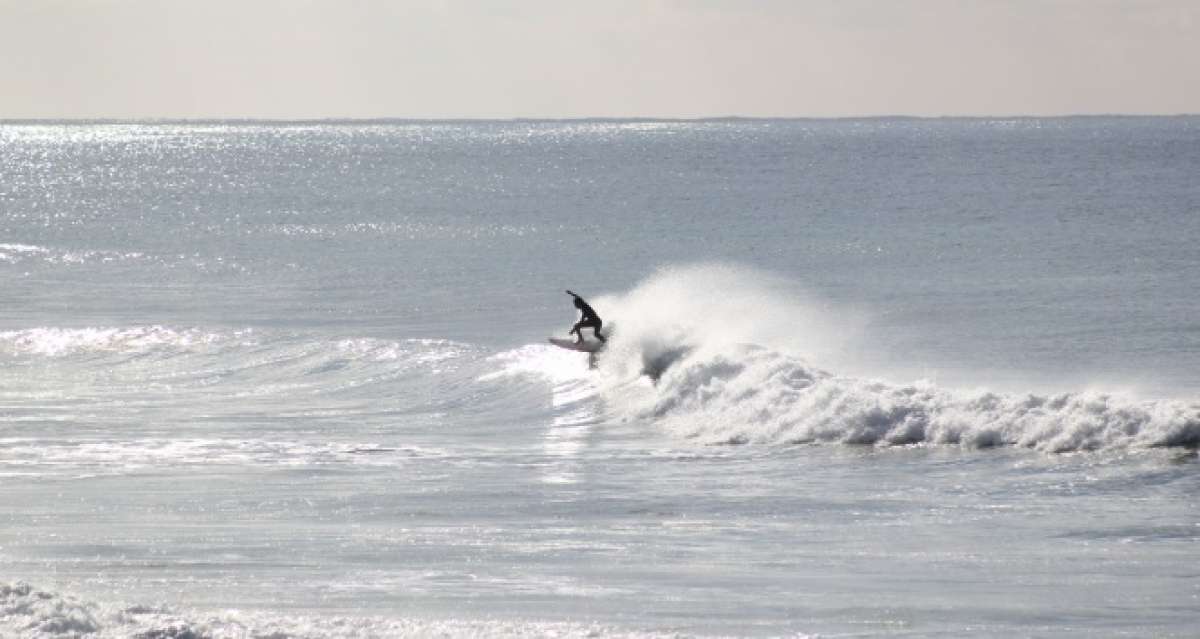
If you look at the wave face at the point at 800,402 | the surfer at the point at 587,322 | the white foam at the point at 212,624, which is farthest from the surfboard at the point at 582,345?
the white foam at the point at 212,624

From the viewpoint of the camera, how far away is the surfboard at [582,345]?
111ft

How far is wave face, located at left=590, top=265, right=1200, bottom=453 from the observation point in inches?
923

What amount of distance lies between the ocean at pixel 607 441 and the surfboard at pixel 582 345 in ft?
1.43

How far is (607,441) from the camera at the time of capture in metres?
26.2

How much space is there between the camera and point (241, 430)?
1059 inches

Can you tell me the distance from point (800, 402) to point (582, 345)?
27.5 feet

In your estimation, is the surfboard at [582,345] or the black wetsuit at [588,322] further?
the surfboard at [582,345]

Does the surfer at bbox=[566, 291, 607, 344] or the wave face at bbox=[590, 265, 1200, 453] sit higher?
the surfer at bbox=[566, 291, 607, 344]

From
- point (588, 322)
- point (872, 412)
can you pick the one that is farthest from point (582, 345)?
point (872, 412)

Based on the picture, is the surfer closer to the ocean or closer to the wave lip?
the ocean

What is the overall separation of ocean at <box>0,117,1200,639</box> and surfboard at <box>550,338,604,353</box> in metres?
0.44

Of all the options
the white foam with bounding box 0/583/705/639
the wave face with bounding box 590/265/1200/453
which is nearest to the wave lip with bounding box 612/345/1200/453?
the wave face with bounding box 590/265/1200/453

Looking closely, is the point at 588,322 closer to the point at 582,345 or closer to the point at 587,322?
the point at 587,322

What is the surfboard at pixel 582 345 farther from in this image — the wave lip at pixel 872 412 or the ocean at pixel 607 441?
the wave lip at pixel 872 412
